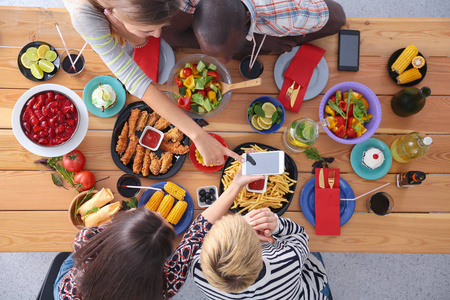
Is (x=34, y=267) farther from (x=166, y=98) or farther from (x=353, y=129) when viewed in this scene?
(x=353, y=129)

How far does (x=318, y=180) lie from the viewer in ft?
5.83

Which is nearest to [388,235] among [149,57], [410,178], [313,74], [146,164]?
[410,178]

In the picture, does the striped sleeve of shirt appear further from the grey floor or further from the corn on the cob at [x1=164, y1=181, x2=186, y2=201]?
the grey floor

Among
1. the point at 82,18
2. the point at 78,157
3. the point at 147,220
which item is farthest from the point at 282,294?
the point at 82,18

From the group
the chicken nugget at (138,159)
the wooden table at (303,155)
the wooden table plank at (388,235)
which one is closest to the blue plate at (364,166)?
the wooden table at (303,155)

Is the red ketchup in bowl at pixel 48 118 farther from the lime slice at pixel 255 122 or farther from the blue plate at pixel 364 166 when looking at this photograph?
the blue plate at pixel 364 166

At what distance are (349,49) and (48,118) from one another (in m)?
1.83

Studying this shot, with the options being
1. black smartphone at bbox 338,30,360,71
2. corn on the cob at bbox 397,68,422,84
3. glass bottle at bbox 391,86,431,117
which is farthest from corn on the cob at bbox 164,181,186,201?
corn on the cob at bbox 397,68,422,84

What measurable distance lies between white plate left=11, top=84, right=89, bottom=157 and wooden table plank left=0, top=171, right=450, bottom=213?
21 centimetres

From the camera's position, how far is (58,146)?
5.32ft

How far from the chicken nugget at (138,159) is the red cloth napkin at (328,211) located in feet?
3.52

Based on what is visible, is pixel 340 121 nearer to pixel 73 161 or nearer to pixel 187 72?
pixel 187 72

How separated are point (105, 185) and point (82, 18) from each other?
92cm

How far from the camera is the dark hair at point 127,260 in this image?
4.22ft
